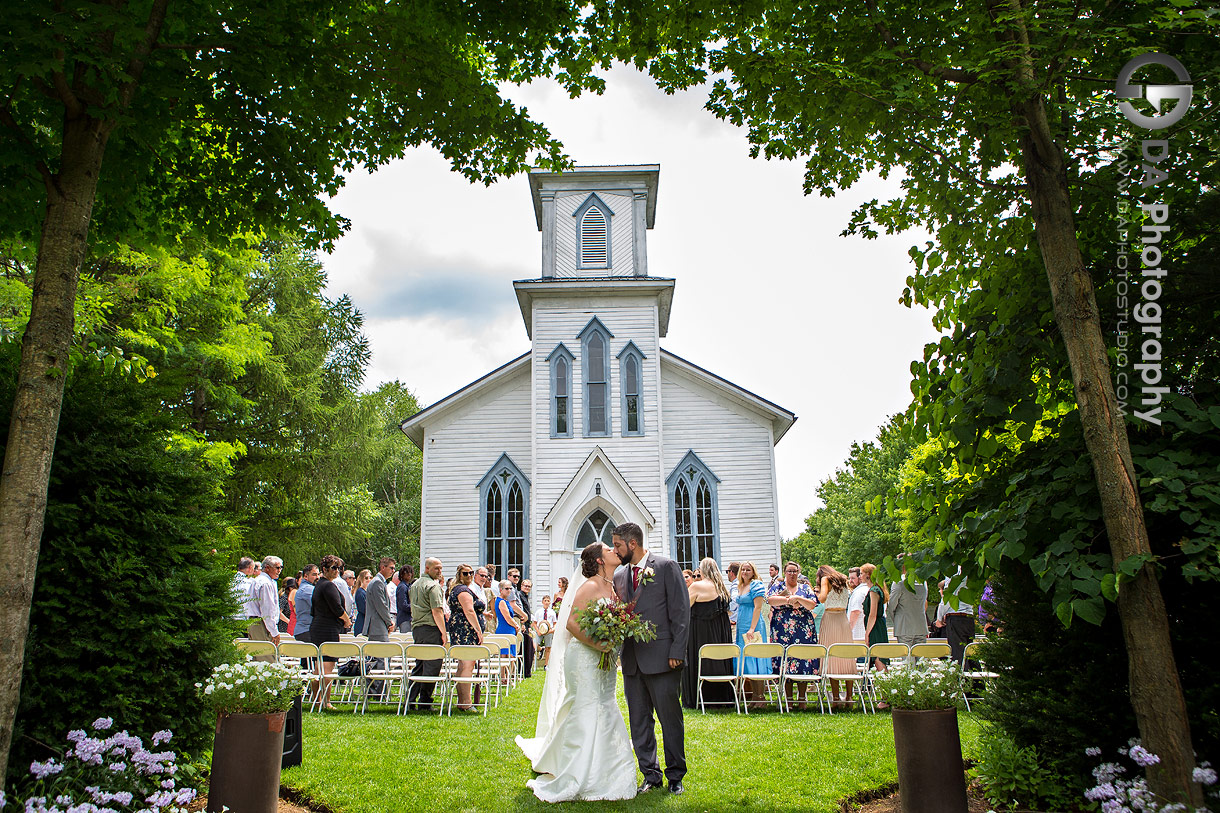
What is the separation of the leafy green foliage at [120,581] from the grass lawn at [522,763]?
157cm

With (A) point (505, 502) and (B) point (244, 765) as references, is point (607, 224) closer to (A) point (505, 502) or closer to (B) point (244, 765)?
(A) point (505, 502)

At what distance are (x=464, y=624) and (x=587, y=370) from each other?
11.3m

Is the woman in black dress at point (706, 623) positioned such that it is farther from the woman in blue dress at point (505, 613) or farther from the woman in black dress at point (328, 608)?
the woman in black dress at point (328, 608)

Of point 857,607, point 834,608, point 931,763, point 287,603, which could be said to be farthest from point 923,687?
point 287,603

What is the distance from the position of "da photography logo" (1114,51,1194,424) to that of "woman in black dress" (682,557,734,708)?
6.58 metres

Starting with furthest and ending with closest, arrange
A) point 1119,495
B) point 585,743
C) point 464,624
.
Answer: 1. point 464,624
2. point 585,743
3. point 1119,495

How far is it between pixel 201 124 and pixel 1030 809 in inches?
308

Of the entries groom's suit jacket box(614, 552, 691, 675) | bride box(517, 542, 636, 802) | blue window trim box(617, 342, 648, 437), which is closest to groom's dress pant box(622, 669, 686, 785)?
groom's suit jacket box(614, 552, 691, 675)

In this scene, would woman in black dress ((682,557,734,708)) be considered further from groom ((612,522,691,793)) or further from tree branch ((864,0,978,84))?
tree branch ((864,0,978,84))

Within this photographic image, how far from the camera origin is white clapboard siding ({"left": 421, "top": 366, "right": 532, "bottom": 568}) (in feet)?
71.7

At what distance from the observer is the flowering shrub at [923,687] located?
5.49 metres

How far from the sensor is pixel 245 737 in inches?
205

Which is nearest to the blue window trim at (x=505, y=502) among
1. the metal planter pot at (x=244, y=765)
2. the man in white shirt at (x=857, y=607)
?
the man in white shirt at (x=857, y=607)

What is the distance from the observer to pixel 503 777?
6.86 m
